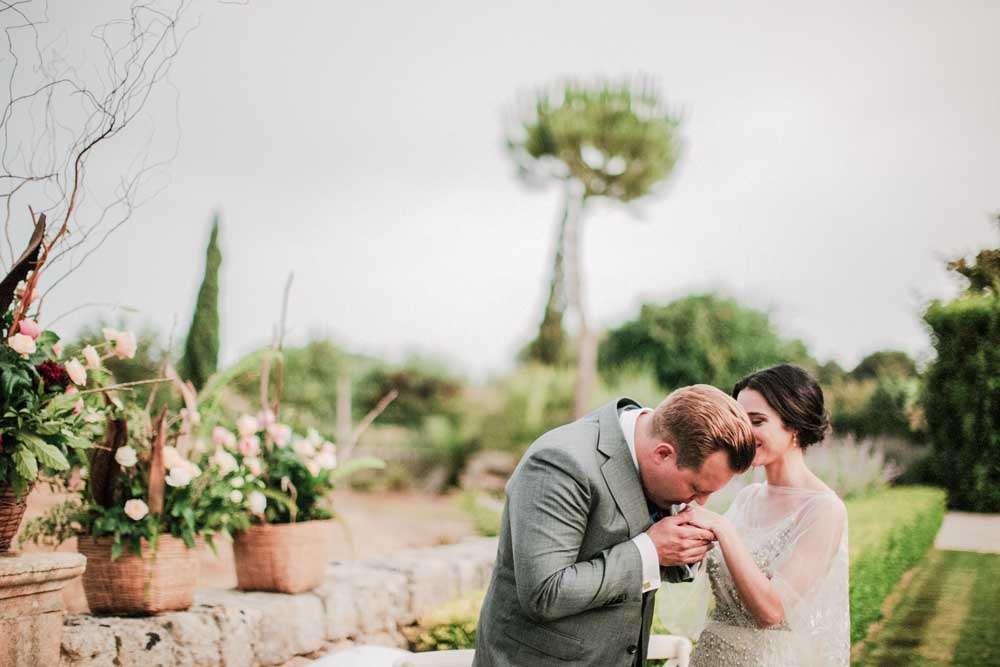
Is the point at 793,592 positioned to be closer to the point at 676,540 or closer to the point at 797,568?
the point at 797,568

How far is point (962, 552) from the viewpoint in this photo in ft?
18.3

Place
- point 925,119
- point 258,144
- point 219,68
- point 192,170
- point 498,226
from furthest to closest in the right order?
point 498,226 → point 258,144 → point 192,170 → point 925,119 → point 219,68

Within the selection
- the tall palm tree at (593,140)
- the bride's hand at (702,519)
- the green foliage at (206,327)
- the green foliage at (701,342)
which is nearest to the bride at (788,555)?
the bride's hand at (702,519)

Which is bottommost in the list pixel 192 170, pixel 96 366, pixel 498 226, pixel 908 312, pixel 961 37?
pixel 96 366

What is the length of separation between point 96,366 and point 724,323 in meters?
15.7

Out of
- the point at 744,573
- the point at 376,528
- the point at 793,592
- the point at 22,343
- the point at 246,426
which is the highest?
the point at 22,343

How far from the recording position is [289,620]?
4156 mm

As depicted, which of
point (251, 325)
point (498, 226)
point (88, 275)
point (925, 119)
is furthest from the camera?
point (498, 226)

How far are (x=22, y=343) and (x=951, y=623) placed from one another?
5299mm

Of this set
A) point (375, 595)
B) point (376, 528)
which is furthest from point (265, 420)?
point (376, 528)

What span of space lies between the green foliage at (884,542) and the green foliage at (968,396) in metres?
0.68

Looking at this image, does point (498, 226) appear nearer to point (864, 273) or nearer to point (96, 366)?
point (864, 273)

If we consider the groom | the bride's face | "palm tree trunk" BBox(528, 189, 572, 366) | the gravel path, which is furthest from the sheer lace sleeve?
"palm tree trunk" BBox(528, 189, 572, 366)

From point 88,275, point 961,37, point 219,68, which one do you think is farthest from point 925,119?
point 88,275
